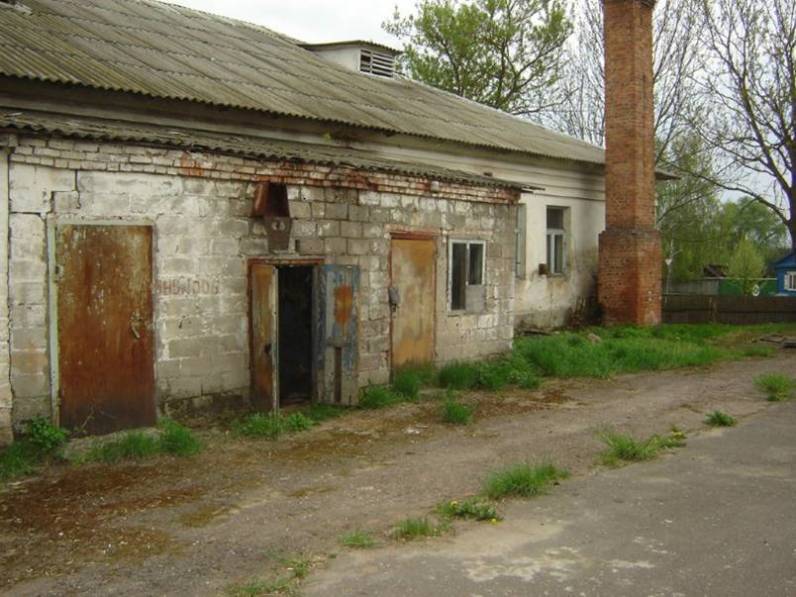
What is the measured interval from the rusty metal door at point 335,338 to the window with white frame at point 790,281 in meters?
25.0

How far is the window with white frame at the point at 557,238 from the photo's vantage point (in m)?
17.7

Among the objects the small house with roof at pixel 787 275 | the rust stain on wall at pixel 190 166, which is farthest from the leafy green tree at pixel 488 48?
the rust stain on wall at pixel 190 166

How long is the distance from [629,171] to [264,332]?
11028 millimetres

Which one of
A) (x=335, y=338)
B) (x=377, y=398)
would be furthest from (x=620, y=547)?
(x=377, y=398)

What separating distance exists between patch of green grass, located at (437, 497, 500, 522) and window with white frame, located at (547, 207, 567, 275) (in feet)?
40.9

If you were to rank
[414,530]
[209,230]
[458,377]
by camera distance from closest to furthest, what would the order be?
[414,530] < [209,230] < [458,377]

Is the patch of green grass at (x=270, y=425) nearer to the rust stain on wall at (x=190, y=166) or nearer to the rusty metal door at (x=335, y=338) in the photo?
the rusty metal door at (x=335, y=338)

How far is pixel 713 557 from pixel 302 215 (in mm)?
5796

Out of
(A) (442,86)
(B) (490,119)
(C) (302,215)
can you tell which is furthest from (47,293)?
(A) (442,86)

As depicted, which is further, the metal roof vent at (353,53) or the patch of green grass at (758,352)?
the metal roof vent at (353,53)

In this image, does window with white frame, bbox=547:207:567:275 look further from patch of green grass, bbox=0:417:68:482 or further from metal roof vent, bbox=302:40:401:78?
patch of green grass, bbox=0:417:68:482

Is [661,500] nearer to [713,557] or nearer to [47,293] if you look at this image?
[713,557]

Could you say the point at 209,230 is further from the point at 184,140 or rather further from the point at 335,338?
the point at 335,338

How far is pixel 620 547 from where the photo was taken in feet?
15.8
